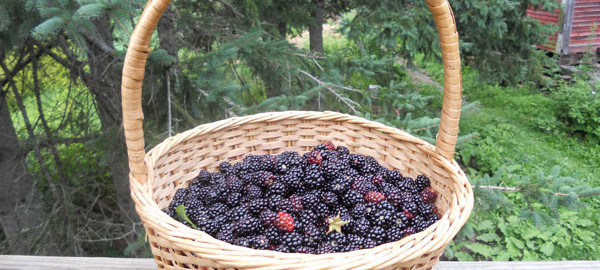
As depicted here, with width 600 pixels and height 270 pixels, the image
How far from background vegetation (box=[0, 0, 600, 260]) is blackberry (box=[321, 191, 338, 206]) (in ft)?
1.84

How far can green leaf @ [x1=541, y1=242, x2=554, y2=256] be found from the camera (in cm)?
274

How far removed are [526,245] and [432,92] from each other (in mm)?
2490

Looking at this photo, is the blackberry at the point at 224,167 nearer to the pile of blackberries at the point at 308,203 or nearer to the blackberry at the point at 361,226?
the pile of blackberries at the point at 308,203

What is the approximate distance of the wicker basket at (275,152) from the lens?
0.80 meters

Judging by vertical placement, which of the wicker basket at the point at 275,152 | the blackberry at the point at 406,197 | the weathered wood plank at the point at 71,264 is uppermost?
the wicker basket at the point at 275,152

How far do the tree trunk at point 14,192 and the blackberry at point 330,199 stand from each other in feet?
6.61

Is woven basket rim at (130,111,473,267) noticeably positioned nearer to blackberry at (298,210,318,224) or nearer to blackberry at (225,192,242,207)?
blackberry at (225,192,242,207)

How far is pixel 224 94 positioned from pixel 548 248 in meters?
2.31

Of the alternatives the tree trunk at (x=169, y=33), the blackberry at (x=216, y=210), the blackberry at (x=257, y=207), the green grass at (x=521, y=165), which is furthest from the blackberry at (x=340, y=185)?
the tree trunk at (x=169, y=33)

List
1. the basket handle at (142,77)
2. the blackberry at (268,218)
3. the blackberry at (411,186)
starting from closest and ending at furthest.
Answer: the basket handle at (142,77) → the blackberry at (268,218) → the blackberry at (411,186)

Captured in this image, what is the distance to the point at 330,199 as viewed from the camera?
1.26 metres

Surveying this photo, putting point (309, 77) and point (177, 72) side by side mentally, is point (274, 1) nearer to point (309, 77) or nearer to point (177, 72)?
point (309, 77)

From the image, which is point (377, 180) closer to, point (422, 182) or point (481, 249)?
point (422, 182)

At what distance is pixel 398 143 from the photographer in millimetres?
1449
